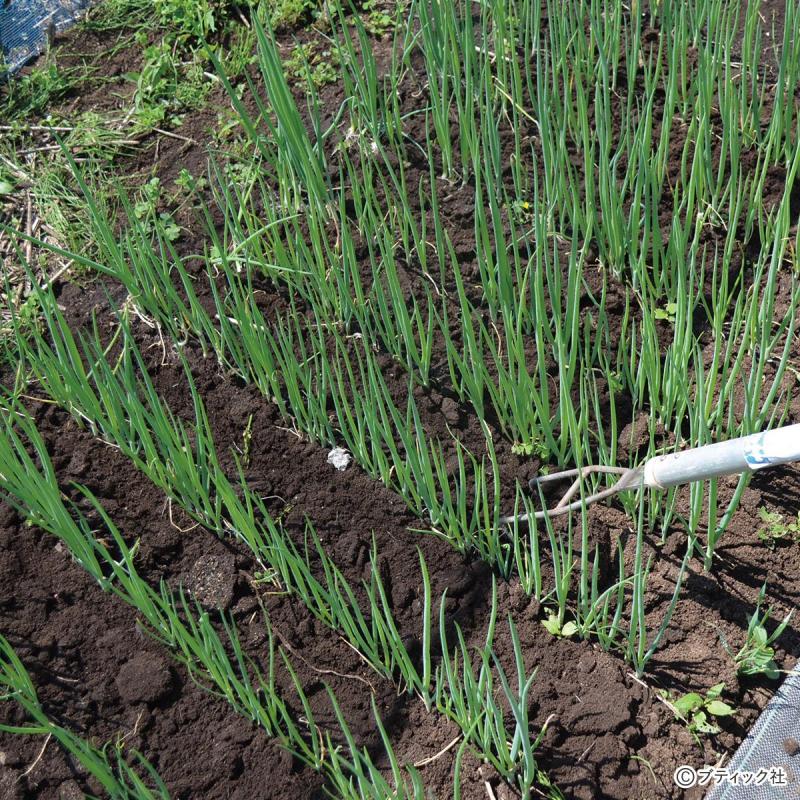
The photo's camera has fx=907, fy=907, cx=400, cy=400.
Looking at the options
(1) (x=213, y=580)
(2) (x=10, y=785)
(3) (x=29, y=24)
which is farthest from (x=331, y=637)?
(3) (x=29, y=24)

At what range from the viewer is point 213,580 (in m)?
2.05

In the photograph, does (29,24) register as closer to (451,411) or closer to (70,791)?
(451,411)

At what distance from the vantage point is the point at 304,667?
190 cm

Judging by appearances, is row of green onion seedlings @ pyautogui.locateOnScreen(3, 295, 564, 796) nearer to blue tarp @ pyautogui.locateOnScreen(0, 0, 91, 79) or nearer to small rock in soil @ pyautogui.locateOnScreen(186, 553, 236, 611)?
small rock in soil @ pyautogui.locateOnScreen(186, 553, 236, 611)

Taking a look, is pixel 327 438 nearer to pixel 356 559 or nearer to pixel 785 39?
pixel 356 559

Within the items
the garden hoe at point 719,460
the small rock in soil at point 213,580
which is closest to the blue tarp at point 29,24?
the small rock in soil at point 213,580

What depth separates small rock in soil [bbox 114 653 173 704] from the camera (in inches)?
73.7

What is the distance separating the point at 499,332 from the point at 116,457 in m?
1.05

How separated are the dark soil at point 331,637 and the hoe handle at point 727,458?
0.42 m

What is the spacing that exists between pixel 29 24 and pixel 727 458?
320cm

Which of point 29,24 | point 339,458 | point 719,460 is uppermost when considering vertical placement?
point 29,24

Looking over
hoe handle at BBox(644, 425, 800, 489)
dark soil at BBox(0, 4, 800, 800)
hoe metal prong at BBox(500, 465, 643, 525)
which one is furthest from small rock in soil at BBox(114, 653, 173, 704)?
hoe handle at BBox(644, 425, 800, 489)

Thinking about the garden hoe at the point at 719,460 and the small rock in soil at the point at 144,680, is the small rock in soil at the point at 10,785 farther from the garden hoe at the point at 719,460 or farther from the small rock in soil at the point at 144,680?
the garden hoe at the point at 719,460

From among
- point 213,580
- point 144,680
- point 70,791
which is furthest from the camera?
point 213,580
